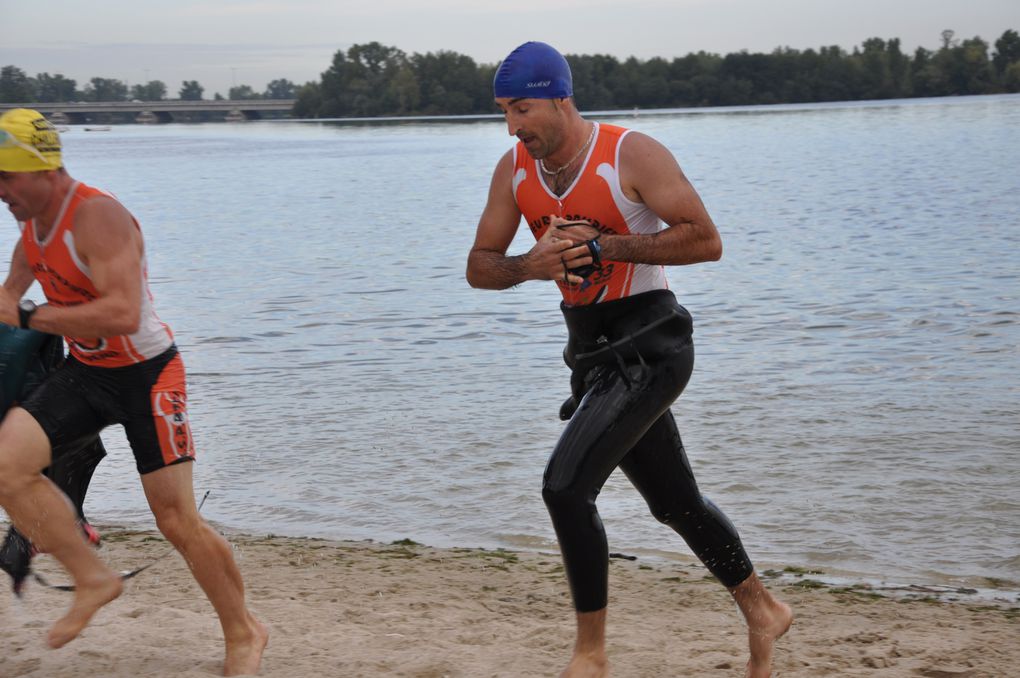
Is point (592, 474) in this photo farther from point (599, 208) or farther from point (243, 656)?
point (243, 656)

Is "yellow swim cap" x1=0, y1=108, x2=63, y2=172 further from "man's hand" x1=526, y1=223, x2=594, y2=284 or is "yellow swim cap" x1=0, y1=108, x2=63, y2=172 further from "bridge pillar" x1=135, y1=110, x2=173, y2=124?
"bridge pillar" x1=135, y1=110, x2=173, y2=124

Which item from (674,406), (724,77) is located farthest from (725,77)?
(674,406)

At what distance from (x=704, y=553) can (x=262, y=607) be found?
2.07 meters

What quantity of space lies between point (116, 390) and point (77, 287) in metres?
0.38

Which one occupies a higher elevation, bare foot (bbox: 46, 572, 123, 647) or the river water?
bare foot (bbox: 46, 572, 123, 647)

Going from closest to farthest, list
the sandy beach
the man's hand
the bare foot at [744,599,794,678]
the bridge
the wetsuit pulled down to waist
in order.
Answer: the man's hand < the wetsuit pulled down to waist < the bare foot at [744,599,794,678] < the sandy beach < the bridge

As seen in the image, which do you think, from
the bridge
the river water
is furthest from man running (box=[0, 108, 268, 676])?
the bridge

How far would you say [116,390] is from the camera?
4.17 meters

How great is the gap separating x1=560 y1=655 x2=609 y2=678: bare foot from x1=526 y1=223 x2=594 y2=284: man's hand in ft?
3.92

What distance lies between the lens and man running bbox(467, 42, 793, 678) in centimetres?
387

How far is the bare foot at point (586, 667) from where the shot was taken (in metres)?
3.97

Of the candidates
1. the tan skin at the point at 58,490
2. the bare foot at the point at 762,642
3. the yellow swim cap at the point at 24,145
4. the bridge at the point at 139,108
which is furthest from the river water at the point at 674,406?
the bridge at the point at 139,108

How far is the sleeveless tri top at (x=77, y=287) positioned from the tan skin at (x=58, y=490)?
0.04 metres

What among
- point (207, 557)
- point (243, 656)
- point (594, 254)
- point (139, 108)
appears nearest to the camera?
point (594, 254)
